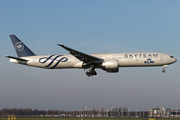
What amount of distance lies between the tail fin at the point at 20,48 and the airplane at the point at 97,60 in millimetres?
2033

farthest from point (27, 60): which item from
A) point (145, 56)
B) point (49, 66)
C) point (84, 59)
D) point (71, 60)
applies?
point (145, 56)

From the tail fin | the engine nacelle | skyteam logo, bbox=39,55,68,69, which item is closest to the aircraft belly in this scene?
the engine nacelle

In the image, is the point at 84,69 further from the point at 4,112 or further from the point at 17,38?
the point at 4,112

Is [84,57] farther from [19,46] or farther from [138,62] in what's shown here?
[19,46]

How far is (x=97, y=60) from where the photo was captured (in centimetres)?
3562

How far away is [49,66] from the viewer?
3806 cm

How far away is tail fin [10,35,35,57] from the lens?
40875 millimetres

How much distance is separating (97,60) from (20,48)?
15650 millimetres

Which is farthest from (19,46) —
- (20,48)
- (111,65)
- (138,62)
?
(138,62)

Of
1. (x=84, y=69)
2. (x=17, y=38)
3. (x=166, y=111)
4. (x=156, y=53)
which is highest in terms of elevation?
(x=17, y=38)

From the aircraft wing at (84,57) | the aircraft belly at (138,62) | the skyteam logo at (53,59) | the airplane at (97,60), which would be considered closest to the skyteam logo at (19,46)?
the airplane at (97,60)

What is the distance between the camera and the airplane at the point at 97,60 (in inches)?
1384

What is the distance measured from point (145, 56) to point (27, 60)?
20.3 m

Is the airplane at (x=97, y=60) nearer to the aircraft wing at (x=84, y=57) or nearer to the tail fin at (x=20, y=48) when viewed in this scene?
the aircraft wing at (x=84, y=57)
